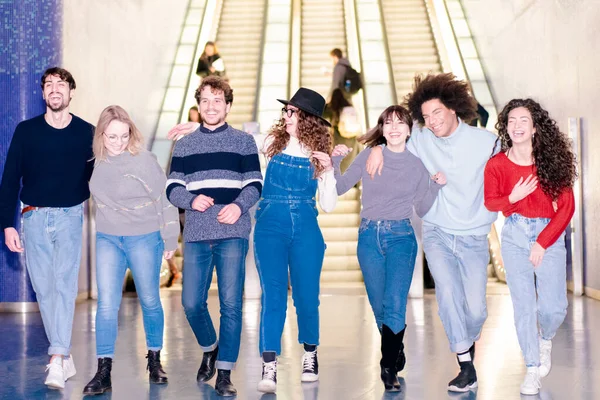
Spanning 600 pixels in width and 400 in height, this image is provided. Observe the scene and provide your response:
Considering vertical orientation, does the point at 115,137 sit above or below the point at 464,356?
above

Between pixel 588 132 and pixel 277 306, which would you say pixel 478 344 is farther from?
pixel 588 132

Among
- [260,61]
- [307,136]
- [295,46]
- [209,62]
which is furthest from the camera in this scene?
[295,46]

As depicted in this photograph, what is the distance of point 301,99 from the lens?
197 inches

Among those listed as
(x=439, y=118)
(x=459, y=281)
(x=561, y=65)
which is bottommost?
(x=459, y=281)

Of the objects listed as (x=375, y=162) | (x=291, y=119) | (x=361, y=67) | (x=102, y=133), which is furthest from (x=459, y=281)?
(x=361, y=67)

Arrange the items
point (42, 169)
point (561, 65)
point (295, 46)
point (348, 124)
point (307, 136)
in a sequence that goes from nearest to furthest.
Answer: point (307, 136), point (42, 169), point (561, 65), point (348, 124), point (295, 46)

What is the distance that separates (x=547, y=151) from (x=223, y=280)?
6.01 ft

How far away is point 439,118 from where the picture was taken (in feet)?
16.7

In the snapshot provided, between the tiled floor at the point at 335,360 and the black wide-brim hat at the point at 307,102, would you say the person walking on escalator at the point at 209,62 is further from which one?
the black wide-brim hat at the point at 307,102

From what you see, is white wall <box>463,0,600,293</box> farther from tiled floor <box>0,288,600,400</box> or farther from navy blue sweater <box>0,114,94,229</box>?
navy blue sweater <box>0,114,94,229</box>

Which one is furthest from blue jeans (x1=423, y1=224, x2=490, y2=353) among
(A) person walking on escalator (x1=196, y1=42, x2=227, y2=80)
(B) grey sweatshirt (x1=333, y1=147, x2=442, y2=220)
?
(A) person walking on escalator (x1=196, y1=42, x2=227, y2=80)

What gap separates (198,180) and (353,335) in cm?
250

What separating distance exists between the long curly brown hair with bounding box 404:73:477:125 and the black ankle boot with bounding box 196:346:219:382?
1772mm

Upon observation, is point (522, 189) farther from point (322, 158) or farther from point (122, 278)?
point (122, 278)
